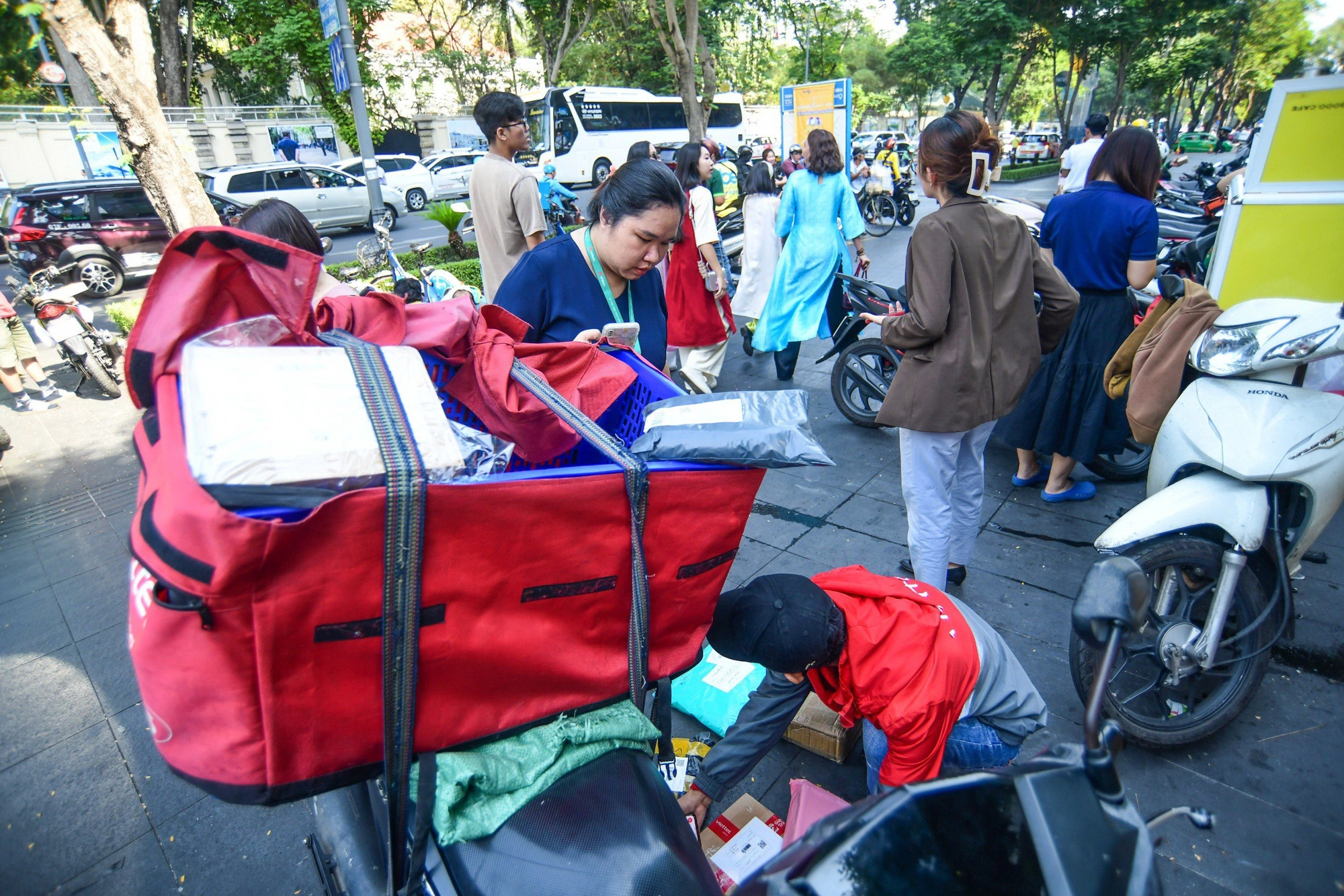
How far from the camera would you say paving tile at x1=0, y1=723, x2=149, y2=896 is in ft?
6.97

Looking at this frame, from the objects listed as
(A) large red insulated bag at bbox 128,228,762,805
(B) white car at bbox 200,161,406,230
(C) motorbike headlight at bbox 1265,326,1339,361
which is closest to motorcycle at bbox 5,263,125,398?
(A) large red insulated bag at bbox 128,228,762,805

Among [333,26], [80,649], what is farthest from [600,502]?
[333,26]

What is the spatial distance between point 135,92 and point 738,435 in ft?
21.0

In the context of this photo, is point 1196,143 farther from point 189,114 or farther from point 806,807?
point 806,807

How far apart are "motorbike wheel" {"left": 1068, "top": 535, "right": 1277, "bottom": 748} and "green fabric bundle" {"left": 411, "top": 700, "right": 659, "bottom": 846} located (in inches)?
64.2

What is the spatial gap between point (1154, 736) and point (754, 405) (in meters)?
1.98

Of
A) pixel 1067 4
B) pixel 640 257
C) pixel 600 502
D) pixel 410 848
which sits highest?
pixel 1067 4

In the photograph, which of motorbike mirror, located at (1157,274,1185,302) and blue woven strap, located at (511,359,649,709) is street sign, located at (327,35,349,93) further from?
blue woven strap, located at (511,359,649,709)

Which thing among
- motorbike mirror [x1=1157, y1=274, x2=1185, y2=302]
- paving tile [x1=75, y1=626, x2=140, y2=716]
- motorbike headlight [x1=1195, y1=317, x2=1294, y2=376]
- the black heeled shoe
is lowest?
paving tile [x1=75, y1=626, x2=140, y2=716]

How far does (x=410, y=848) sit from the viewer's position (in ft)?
3.56

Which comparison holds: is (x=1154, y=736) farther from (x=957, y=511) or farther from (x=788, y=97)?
(x=788, y=97)

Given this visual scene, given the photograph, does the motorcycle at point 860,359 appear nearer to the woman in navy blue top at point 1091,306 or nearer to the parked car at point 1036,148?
the woman in navy blue top at point 1091,306

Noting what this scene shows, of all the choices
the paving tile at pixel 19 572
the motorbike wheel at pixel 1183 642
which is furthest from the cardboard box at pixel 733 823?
the paving tile at pixel 19 572

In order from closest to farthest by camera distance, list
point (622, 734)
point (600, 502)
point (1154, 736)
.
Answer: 1. point (600, 502)
2. point (622, 734)
3. point (1154, 736)
